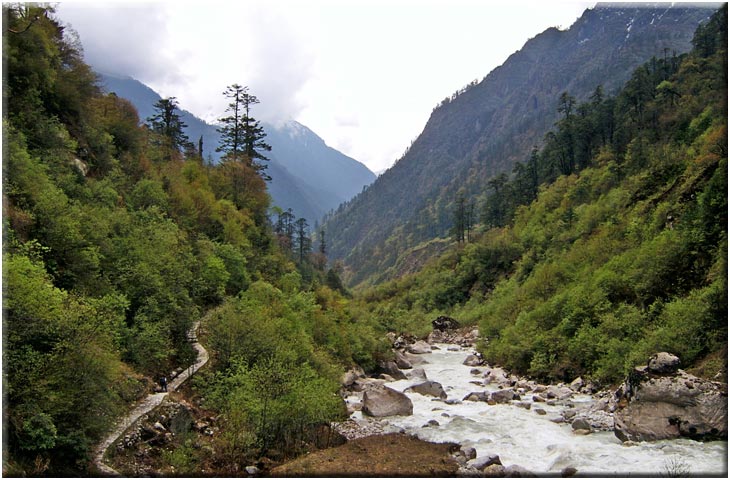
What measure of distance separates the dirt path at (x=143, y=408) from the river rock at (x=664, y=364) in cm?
1743

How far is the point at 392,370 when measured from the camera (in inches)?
1294

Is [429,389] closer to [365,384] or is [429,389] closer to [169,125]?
[365,384]

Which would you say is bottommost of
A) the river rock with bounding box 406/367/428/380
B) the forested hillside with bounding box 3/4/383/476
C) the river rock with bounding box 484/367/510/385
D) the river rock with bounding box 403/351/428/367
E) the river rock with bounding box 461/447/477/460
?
the river rock with bounding box 403/351/428/367

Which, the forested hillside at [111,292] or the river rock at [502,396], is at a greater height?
the forested hillside at [111,292]

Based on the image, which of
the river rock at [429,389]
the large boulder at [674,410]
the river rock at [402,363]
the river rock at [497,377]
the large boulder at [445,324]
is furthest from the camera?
the large boulder at [445,324]

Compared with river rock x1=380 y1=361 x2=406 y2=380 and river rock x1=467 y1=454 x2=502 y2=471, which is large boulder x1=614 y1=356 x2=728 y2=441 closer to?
river rock x1=467 y1=454 x2=502 y2=471

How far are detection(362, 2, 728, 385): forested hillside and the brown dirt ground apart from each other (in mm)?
10493

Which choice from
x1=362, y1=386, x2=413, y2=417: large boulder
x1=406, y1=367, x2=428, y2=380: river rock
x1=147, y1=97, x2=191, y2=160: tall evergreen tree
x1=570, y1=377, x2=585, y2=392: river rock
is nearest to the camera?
x1=362, y1=386, x2=413, y2=417: large boulder

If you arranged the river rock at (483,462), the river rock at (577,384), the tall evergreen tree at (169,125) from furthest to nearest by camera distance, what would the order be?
the tall evergreen tree at (169,125)
the river rock at (577,384)
the river rock at (483,462)

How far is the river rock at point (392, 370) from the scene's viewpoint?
32.0 m

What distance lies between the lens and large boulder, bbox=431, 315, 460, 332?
56.5 meters

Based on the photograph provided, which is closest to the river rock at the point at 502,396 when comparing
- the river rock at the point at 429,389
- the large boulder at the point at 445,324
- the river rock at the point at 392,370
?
the river rock at the point at 429,389

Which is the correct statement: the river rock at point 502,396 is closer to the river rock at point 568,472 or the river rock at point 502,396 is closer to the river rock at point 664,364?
the river rock at point 664,364

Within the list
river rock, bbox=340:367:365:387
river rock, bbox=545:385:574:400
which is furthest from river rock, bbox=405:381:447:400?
river rock, bbox=545:385:574:400
